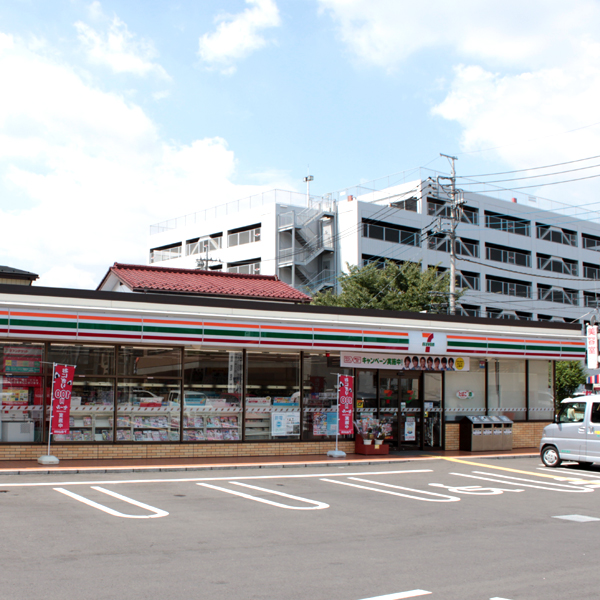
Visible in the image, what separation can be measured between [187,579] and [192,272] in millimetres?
19564

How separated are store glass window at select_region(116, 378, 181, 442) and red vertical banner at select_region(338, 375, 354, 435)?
456cm

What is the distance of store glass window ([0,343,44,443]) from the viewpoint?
16.2m

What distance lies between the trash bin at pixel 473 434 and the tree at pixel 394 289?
17284 millimetres

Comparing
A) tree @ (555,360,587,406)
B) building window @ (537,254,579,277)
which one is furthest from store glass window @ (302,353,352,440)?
building window @ (537,254,579,277)

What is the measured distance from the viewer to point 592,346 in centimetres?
2278

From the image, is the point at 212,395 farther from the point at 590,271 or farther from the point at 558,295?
the point at 590,271

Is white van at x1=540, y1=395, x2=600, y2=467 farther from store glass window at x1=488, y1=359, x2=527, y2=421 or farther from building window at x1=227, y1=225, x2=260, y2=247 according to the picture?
building window at x1=227, y1=225, x2=260, y2=247

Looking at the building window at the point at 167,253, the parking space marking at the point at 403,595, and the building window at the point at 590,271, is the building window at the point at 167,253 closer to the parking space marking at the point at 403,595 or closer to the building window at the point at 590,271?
the building window at the point at 590,271

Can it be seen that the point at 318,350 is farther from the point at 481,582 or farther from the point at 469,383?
the point at 481,582

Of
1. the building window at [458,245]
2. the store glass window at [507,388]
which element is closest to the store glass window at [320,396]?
the store glass window at [507,388]

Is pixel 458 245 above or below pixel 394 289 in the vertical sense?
above

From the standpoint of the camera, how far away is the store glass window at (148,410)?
56.6 feet

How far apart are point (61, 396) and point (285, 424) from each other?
624 centimetres

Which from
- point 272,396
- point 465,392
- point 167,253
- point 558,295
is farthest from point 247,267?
point 272,396
